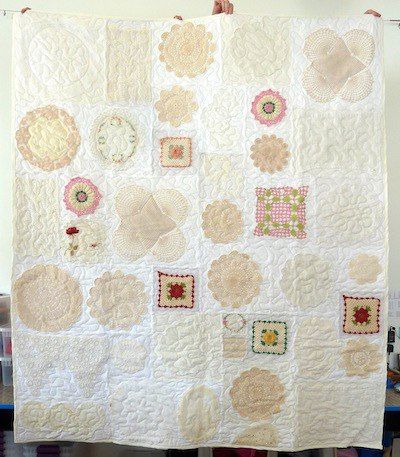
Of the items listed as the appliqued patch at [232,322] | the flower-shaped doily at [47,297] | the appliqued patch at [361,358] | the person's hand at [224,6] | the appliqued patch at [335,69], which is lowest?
the appliqued patch at [361,358]

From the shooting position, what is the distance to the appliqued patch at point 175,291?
4.84ft

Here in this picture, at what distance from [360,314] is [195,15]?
1.33 m

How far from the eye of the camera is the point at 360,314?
4.82ft

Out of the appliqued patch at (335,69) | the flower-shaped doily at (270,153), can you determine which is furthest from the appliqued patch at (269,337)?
the appliqued patch at (335,69)

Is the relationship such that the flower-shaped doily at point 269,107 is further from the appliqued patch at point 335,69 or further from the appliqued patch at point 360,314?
the appliqued patch at point 360,314

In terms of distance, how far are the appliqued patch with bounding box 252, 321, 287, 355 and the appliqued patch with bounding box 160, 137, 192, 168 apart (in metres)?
0.60

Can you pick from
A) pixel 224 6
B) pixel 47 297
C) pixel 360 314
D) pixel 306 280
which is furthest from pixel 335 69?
pixel 47 297

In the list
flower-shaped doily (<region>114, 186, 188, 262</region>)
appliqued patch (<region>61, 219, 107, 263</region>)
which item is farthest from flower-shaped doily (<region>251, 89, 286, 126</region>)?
appliqued patch (<region>61, 219, 107, 263</region>)

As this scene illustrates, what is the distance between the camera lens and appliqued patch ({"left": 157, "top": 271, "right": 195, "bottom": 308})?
4.84 ft

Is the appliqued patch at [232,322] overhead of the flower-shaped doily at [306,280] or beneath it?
beneath

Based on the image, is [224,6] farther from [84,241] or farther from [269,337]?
[269,337]

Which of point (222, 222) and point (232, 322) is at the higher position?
point (222, 222)

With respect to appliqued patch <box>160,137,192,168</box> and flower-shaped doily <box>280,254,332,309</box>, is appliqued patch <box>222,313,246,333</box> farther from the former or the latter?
appliqued patch <box>160,137,192,168</box>

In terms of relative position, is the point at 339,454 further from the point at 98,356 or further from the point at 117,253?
the point at 117,253
